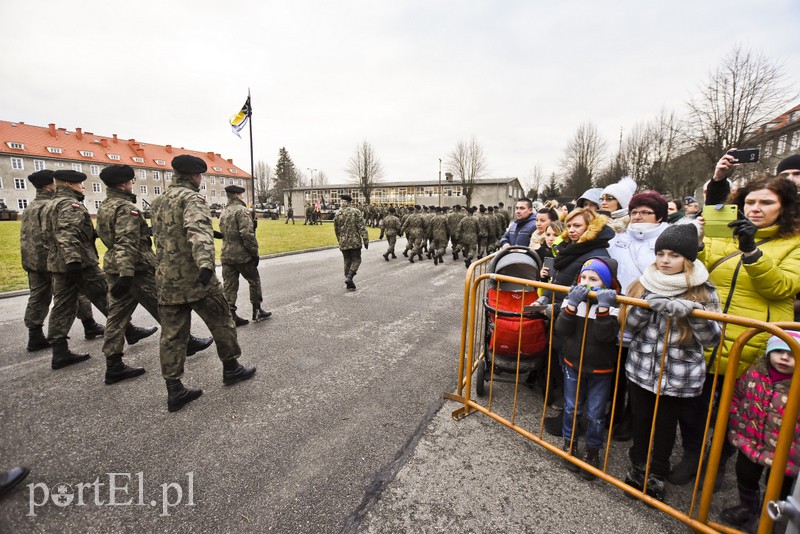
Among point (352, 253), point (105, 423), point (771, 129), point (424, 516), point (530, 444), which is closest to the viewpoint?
point (424, 516)

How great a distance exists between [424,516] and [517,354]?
5.04ft

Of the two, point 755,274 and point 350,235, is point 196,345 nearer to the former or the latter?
point 350,235

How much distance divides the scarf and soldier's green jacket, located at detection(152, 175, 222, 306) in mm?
3460

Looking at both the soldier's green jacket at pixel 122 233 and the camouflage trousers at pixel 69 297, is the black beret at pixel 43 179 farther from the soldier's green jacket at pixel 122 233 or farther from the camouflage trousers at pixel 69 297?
the soldier's green jacket at pixel 122 233

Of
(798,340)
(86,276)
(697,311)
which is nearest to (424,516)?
(697,311)

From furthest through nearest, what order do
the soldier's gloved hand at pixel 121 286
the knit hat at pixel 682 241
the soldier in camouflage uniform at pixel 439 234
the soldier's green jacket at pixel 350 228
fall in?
the soldier in camouflage uniform at pixel 439 234
the soldier's green jacket at pixel 350 228
the soldier's gloved hand at pixel 121 286
the knit hat at pixel 682 241

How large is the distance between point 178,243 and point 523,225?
5419mm

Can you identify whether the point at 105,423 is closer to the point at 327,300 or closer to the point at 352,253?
the point at 327,300

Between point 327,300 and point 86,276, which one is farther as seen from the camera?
point 327,300

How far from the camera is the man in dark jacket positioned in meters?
6.27

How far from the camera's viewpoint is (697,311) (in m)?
1.99

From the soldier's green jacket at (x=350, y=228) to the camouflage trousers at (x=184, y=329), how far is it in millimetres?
4440

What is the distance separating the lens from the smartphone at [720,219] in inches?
93.7

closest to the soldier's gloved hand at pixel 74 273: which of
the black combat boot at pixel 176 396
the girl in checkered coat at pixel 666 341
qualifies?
the black combat boot at pixel 176 396
